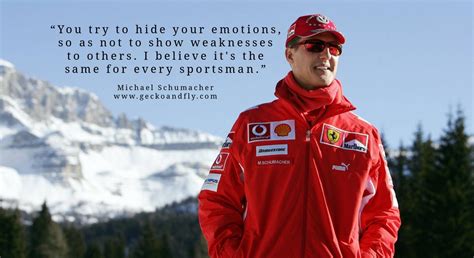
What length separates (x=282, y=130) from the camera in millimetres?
5129

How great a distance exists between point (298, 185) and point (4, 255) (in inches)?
2475

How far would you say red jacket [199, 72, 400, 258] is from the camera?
4.94m

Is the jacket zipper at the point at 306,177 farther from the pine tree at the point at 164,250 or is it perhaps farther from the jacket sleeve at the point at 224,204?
the pine tree at the point at 164,250

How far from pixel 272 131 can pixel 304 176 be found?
339 millimetres

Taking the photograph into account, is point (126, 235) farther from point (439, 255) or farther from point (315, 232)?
point (315, 232)

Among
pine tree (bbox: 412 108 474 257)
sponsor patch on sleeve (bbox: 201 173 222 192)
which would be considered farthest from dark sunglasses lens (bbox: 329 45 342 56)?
pine tree (bbox: 412 108 474 257)

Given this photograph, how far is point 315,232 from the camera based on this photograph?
489 cm

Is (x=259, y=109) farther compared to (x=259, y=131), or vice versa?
(x=259, y=109)

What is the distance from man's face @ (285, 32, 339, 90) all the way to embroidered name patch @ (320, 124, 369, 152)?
254mm

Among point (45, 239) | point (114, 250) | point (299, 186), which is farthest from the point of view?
point (114, 250)

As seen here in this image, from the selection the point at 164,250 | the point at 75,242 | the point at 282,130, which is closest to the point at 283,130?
the point at 282,130

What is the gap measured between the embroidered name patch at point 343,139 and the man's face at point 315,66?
0.83 feet

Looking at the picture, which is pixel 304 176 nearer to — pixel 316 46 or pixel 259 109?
pixel 259 109

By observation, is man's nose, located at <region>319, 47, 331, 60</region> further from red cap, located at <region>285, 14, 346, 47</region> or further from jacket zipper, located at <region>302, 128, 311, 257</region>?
jacket zipper, located at <region>302, 128, 311, 257</region>
